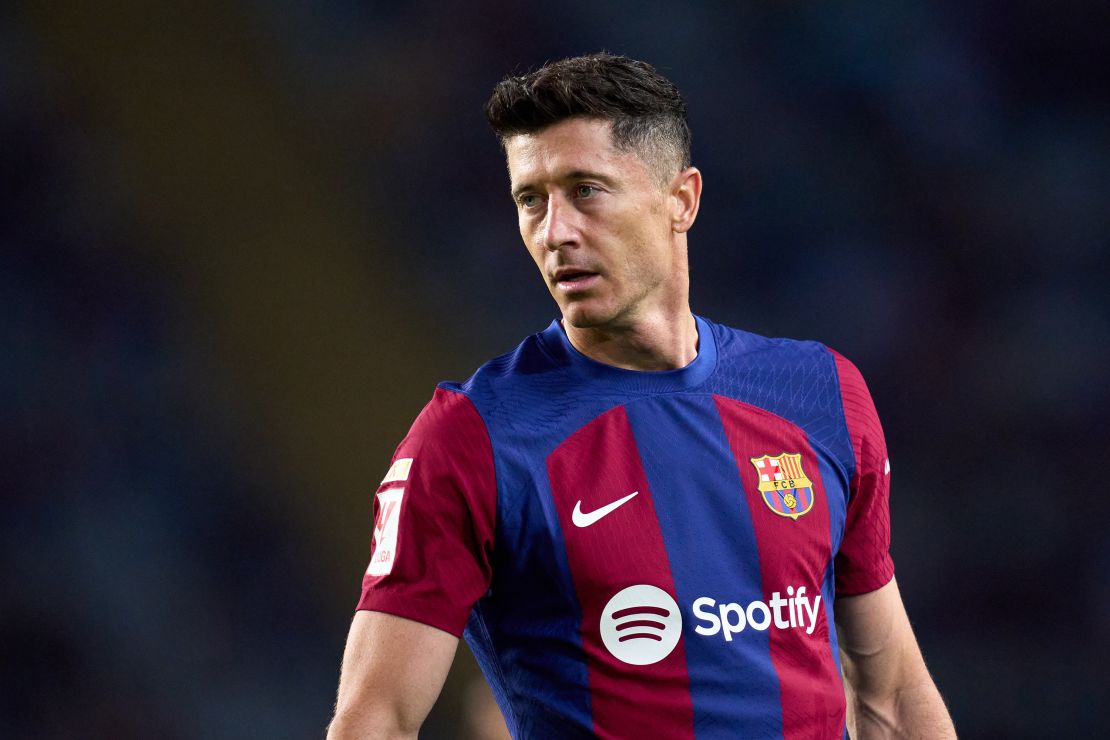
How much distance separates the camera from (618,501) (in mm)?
1811

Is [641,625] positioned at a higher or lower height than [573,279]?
lower

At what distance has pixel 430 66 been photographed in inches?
171

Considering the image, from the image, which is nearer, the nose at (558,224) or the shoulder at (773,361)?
the nose at (558,224)

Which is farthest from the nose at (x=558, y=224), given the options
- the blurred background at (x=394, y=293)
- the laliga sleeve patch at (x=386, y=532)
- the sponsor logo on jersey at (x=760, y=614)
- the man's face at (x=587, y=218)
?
the blurred background at (x=394, y=293)

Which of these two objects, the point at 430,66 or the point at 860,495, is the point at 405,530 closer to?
the point at 860,495

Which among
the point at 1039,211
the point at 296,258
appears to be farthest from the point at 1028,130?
the point at 296,258

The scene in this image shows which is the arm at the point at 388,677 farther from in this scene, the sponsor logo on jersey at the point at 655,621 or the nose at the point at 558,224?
the nose at the point at 558,224

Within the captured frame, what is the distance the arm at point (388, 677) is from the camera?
1.65m

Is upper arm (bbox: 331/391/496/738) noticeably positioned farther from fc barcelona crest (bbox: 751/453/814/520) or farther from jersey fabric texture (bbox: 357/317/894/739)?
fc barcelona crest (bbox: 751/453/814/520)

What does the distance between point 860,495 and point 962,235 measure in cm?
248

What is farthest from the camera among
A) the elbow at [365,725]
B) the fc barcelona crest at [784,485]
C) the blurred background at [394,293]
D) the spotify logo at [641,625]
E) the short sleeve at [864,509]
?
the blurred background at [394,293]

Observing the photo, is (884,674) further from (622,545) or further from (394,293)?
(394,293)

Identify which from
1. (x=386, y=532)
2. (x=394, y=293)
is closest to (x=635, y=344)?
(x=386, y=532)

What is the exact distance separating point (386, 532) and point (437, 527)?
0.08 metres
